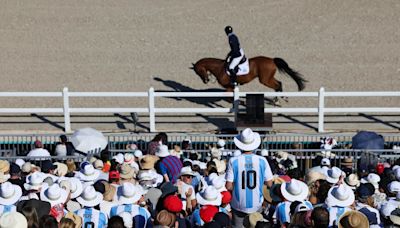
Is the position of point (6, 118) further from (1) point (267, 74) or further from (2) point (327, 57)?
(2) point (327, 57)

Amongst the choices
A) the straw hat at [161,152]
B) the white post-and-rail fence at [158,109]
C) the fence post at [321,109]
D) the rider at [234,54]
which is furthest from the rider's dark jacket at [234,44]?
the straw hat at [161,152]

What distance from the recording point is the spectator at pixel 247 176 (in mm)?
9242

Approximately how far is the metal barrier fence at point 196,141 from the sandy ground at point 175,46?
3.49ft

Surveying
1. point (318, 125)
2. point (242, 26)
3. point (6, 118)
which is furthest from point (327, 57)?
point (6, 118)

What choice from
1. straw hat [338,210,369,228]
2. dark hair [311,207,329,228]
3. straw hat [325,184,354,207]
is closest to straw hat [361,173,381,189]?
straw hat [325,184,354,207]

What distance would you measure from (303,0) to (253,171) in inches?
686

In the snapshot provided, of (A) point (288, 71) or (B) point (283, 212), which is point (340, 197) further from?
(A) point (288, 71)

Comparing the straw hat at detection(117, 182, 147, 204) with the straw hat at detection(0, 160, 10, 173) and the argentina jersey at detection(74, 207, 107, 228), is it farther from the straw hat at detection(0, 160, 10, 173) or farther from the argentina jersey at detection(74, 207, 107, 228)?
the straw hat at detection(0, 160, 10, 173)

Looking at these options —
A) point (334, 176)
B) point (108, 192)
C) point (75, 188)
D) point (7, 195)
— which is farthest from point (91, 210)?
point (334, 176)

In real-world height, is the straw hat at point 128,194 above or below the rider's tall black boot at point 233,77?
below

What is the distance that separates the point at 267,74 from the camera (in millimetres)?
18047

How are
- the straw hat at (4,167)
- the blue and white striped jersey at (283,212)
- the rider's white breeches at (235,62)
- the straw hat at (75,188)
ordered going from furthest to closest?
the rider's white breeches at (235,62)
the straw hat at (4,167)
the straw hat at (75,188)
the blue and white striped jersey at (283,212)

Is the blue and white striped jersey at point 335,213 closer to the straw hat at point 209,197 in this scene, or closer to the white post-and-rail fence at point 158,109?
the straw hat at point 209,197

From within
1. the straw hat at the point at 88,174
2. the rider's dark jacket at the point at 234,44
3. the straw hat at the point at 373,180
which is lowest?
the straw hat at the point at 373,180
